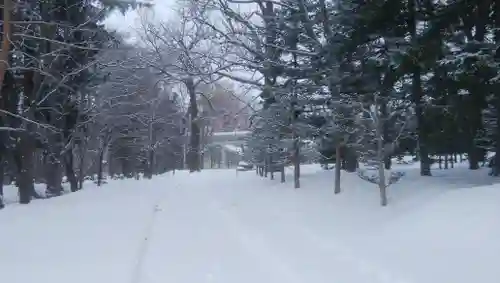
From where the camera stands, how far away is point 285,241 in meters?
10.4

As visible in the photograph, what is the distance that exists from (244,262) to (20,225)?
7.26m

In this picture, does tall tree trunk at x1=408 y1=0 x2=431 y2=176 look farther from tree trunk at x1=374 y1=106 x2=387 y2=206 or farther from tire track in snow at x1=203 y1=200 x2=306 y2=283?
tire track in snow at x1=203 y1=200 x2=306 y2=283

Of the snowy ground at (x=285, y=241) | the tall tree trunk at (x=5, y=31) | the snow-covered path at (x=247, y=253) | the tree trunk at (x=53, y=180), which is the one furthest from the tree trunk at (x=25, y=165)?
the tall tree trunk at (x=5, y=31)

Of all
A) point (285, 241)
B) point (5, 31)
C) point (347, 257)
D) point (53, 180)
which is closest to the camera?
point (347, 257)

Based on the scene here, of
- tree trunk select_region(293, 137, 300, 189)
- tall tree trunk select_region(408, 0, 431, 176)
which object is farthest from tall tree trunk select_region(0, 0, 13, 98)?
tree trunk select_region(293, 137, 300, 189)

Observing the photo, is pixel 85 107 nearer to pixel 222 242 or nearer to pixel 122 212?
pixel 122 212

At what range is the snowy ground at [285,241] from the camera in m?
7.42

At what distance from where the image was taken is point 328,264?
324 inches

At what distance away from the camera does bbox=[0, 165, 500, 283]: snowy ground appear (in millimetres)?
7422

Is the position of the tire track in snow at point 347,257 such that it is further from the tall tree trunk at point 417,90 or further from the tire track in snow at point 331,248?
the tall tree trunk at point 417,90

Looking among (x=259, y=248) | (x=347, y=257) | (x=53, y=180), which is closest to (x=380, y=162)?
(x=259, y=248)

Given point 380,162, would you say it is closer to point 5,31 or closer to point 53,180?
point 5,31

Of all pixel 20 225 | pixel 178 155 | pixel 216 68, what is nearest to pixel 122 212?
pixel 20 225

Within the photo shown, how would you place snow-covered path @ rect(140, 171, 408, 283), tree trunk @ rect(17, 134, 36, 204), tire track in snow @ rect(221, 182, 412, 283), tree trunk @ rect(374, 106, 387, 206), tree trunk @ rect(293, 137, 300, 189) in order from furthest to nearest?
tree trunk @ rect(17, 134, 36, 204) < tree trunk @ rect(293, 137, 300, 189) < tree trunk @ rect(374, 106, 387, 206) < snow-covered path @ rect(140, 171, 408, 283) < tire track in snow @ rect(221, 182, 412, 283)
